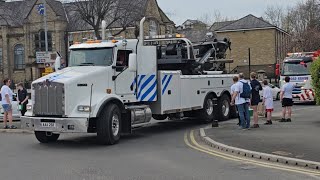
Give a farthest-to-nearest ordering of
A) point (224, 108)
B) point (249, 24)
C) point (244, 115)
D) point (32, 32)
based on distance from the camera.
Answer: point (249, 24) < point (32, 32) < point (224, 108) < point (244, 115)

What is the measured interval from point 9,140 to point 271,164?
863cm

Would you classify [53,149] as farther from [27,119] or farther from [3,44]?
[3,44]

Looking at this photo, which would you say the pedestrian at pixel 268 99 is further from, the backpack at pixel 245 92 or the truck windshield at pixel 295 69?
the truck windshield at pixel 295 69

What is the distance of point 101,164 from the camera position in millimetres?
9852

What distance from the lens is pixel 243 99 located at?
15.2 metres

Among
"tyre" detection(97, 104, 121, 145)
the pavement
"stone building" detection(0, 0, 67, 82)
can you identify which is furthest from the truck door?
"stone building" detection(0, 0, 67, 82)

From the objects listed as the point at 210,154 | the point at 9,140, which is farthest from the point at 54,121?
the point at 210,154

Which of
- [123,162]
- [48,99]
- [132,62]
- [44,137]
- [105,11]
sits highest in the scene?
[105,11]

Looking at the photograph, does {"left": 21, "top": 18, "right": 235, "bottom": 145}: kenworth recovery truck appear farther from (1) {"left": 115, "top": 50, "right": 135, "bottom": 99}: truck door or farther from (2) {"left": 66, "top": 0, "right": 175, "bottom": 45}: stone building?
(2) {"left": 66, "top": 0, "right": 175, "bottom": 45}: stone building

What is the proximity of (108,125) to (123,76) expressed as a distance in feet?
6.12

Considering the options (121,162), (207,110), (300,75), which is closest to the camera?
(121,162)

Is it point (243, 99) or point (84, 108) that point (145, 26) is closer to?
point (243, 99)

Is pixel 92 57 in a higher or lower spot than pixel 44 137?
higher

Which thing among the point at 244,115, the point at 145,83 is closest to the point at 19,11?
the point at 145,83
